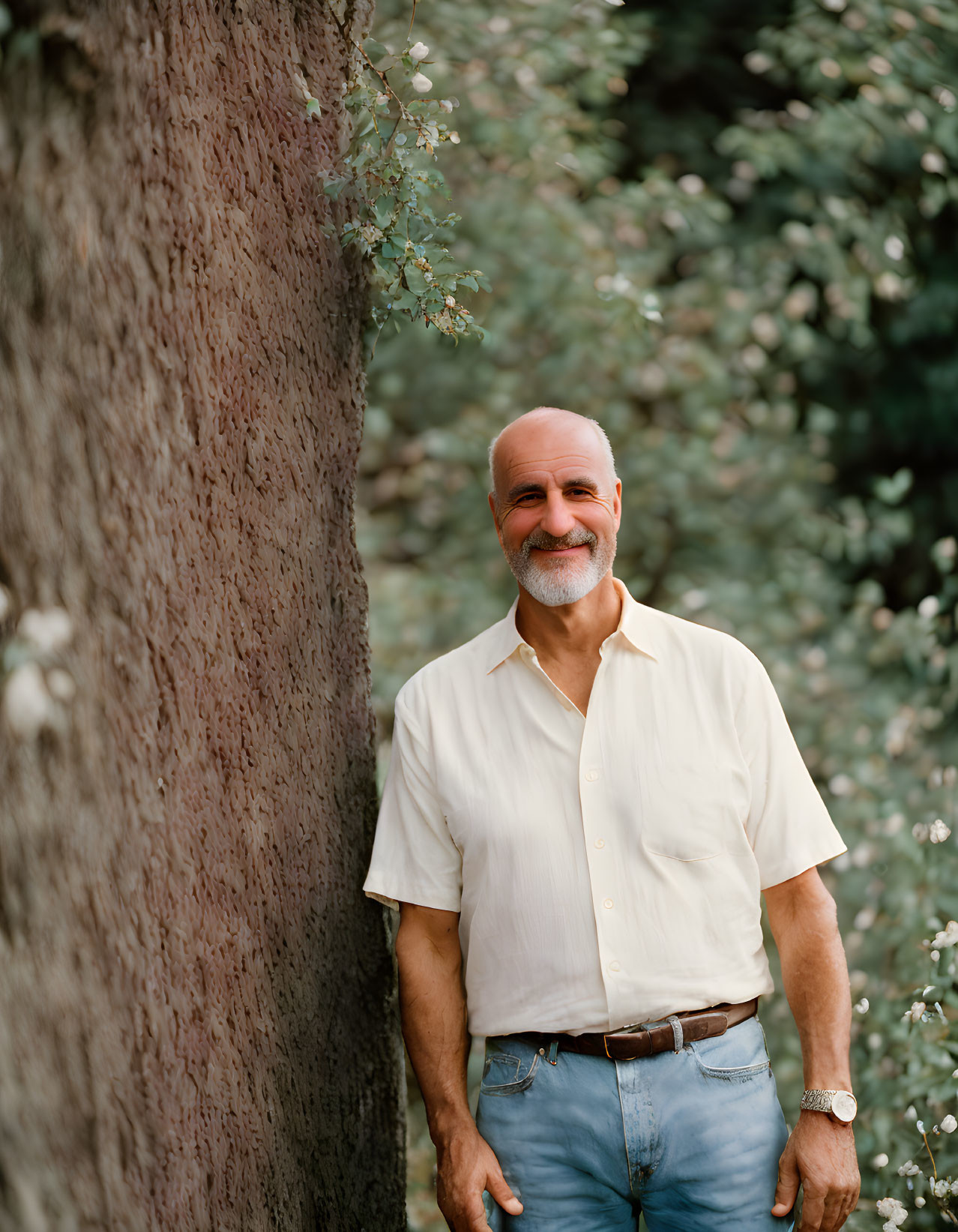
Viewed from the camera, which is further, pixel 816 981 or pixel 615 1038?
pixel 816 981

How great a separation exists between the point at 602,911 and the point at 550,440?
88 centimetres

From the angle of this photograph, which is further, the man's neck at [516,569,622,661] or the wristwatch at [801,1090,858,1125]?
the man's neck at [516,569,622,661]

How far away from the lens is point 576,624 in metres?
2.12

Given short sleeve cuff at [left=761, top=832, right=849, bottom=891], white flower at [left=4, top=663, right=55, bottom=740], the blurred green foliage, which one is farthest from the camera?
the blurred green foliage

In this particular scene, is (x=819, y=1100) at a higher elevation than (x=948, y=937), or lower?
lower

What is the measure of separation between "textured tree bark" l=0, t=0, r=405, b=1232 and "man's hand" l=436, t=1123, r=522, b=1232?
0.23 meters

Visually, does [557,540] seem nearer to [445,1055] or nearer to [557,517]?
[557,517]

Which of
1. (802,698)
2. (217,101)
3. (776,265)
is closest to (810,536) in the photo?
(802,698)

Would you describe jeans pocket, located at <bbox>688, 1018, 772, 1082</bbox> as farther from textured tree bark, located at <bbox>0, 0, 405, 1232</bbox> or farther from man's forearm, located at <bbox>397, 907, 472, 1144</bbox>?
textured tree bark, located at <bbox>0, 0, 405, 1232</bbox>

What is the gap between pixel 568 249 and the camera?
406 cm

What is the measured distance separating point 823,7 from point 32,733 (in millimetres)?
4381

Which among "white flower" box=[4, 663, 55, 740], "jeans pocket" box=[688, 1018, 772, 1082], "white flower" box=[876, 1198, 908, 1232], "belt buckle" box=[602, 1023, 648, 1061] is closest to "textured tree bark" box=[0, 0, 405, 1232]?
"white flower" box=[4, 663, 55, 740]

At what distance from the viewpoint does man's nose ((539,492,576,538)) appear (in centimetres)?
205

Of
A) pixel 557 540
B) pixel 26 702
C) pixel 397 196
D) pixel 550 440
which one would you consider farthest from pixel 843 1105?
pixel 397 196
